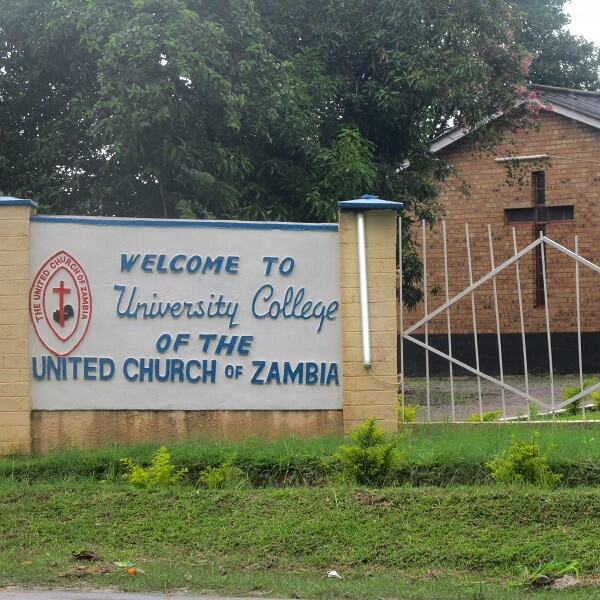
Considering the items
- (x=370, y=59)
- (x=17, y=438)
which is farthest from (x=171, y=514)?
(x=370, y=59)

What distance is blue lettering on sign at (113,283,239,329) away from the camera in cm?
927

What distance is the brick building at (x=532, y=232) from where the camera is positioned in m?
21.5

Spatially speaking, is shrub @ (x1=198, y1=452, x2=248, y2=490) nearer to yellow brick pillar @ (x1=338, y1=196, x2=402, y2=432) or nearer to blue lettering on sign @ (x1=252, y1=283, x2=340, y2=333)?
yellow brick pillar @ (x1=338, y1=196, x2=402, y2=432)

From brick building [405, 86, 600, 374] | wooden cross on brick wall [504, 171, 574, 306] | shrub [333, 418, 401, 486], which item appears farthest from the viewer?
wooden cross on brick wall [504, 171, 574, 306]

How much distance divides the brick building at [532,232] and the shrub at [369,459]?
13126 mm

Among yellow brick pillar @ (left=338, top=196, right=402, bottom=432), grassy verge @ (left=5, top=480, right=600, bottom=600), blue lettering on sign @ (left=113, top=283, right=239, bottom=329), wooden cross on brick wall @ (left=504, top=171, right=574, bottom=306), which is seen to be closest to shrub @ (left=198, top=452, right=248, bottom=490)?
grassy verge @ (left=5, top=480, right=600, bottom=600)

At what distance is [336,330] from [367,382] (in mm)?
513

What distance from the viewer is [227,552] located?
692 cm

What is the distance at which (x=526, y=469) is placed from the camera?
7.76 metres

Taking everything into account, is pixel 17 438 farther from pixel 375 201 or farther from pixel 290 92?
pixel 290 92

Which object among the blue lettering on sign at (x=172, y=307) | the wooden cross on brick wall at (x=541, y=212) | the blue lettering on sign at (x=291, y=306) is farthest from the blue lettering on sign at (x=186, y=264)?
the wooden cross on brick wall at (x=541, y=212)

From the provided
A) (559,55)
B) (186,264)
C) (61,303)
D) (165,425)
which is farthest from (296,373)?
(559,55)

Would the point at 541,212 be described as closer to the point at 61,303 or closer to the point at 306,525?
the point at 61,303

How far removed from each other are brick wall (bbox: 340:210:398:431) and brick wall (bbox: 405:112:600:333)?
11.9 meters
